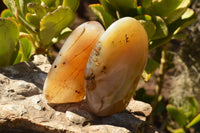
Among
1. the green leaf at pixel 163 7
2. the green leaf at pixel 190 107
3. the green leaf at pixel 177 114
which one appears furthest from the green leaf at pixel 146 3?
the green leaf at pixel 190 107

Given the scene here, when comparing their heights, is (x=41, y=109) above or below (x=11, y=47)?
below

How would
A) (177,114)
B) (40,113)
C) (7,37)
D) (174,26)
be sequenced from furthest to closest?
(177,114)
(174,26)
(7,37)
(40,113)

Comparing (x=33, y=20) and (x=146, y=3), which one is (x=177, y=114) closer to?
(x=146, y=3)

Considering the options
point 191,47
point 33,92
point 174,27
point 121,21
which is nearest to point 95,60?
point 121,21

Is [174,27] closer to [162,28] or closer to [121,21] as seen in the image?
[162,28]

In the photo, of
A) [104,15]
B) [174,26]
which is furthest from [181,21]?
[104,15]

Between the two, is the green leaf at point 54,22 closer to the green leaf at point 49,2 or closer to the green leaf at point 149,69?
the green leaf at point 49,2
